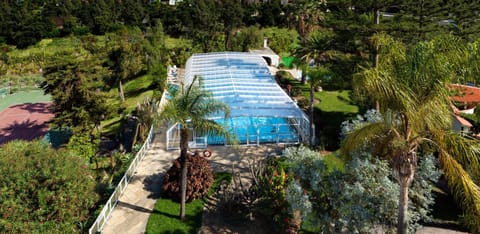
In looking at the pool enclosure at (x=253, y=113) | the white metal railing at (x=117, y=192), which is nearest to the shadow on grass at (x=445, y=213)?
the pool enclosure at (x=253, y=113)

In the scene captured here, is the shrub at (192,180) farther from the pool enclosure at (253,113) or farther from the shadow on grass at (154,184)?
the pool enclosure at (253,113)

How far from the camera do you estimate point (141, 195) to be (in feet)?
48.8

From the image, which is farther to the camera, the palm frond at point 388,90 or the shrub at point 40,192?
the shrub at point 40,192

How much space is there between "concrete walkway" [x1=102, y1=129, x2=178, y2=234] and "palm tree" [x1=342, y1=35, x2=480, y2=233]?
896 cm

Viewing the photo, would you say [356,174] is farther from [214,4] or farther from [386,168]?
[214,4]

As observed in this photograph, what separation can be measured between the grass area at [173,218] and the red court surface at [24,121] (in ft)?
46.8

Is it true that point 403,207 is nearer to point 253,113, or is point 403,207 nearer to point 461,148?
point 461,148

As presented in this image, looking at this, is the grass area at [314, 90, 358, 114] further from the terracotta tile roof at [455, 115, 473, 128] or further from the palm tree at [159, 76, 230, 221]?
the palm tree at [159, 76, 230, 221]

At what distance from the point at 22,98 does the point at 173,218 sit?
2584cm

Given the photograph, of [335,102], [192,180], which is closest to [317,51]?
[335,102]

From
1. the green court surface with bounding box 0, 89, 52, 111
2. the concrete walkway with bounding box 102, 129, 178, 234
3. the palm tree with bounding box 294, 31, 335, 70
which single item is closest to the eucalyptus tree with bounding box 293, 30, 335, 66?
the palm tree with bounding box 294, 31, 335, 70

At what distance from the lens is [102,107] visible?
2067 centimetres

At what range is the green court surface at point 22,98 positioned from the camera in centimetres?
3141

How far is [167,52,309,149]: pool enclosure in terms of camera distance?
1845 cm
